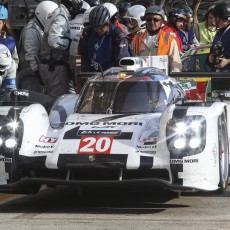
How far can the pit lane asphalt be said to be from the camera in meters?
9.20

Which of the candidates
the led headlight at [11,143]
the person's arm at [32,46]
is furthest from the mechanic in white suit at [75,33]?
the led headlight at [11,143]

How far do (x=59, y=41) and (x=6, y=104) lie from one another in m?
4.28

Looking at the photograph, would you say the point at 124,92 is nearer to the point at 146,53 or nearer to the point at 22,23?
the point at 146,53

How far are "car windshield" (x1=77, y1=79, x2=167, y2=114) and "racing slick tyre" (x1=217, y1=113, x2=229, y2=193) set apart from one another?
0.69m

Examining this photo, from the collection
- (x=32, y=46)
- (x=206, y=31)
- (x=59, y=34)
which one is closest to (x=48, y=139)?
(x=59, y=34)

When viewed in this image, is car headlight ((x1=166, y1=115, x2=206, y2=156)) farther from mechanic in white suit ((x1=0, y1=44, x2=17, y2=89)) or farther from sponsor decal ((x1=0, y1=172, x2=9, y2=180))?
mechanic in white suit ((x1=0, y1=44, x2=17, y2=89))

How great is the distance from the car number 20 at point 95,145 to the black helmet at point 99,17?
371cm

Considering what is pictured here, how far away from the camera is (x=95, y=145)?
1016 centimetres

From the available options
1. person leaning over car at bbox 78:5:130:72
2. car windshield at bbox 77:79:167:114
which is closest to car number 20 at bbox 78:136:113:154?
car windshield at bbox 77:79:167:114

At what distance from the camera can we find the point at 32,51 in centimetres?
1617

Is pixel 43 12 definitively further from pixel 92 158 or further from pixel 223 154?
pixel 92 158

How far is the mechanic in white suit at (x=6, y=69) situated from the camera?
12.5 meters

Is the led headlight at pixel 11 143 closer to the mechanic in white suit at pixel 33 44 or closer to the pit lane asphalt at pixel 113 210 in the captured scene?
the pit lane asphalt at pixel 113 210

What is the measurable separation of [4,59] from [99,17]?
5.82ft
